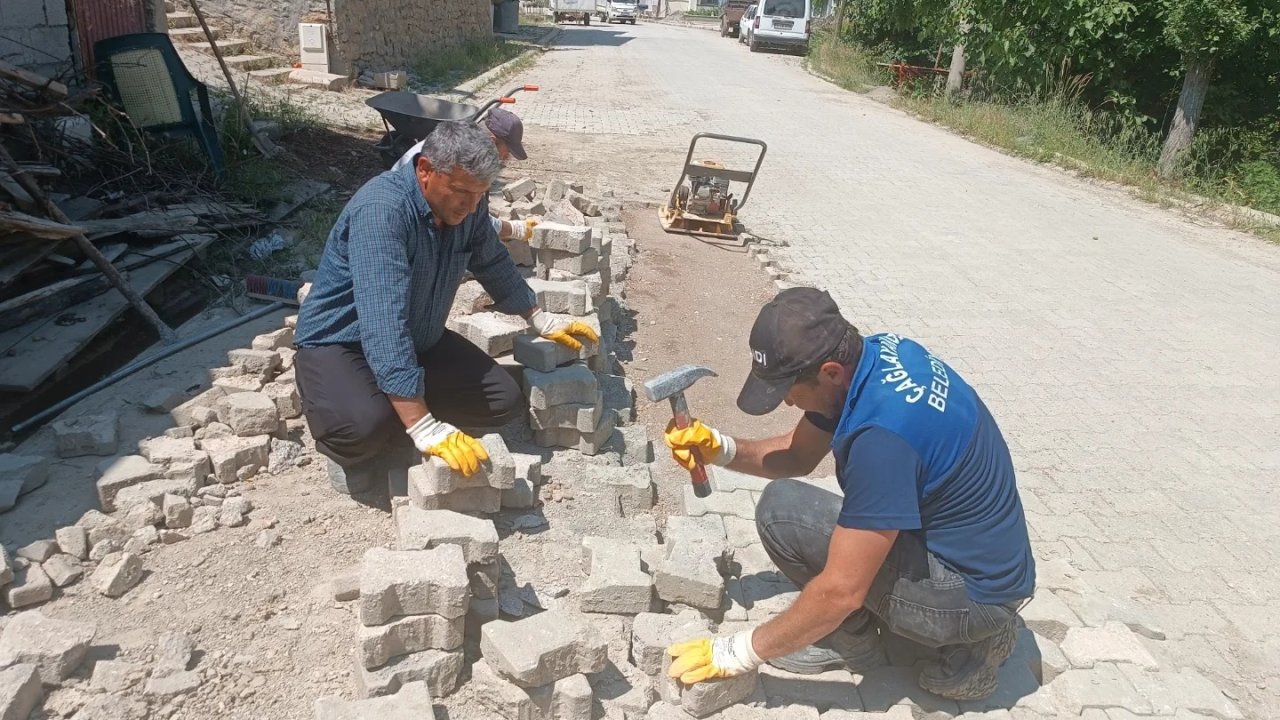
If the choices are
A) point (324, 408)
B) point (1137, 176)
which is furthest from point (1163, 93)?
point (324, 408)

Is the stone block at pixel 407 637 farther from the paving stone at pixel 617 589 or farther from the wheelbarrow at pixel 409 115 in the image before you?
the wheelbarrow at pixel 409 115

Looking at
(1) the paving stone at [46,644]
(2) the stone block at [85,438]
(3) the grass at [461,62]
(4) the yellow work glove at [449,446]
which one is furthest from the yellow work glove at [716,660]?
(3) the grass at [461,62]

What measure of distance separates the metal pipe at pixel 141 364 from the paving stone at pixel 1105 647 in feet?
14.5

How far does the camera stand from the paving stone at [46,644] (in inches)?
105

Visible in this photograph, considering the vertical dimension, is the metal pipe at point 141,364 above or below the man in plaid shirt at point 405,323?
below

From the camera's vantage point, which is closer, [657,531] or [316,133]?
[657,531]

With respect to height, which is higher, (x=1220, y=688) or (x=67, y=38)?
(x=67, y=38)

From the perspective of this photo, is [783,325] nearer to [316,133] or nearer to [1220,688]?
[1220,688]

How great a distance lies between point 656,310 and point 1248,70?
11.7m

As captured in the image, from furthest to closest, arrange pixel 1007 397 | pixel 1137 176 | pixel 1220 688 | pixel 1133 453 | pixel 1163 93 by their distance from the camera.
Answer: pixel 1163 93, pixel 1137 176, pixel 1007 397, pixel 1133 453, pixel 1220 688

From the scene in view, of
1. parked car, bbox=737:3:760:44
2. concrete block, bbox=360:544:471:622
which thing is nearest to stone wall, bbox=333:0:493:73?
concrete block, bbox=360:544:471:622

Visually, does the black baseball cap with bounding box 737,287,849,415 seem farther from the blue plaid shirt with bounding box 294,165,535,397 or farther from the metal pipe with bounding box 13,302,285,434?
the metal pipe with bounding box 13,302,285,434

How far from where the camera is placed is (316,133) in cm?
950

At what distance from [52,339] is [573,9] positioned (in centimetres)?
3812
